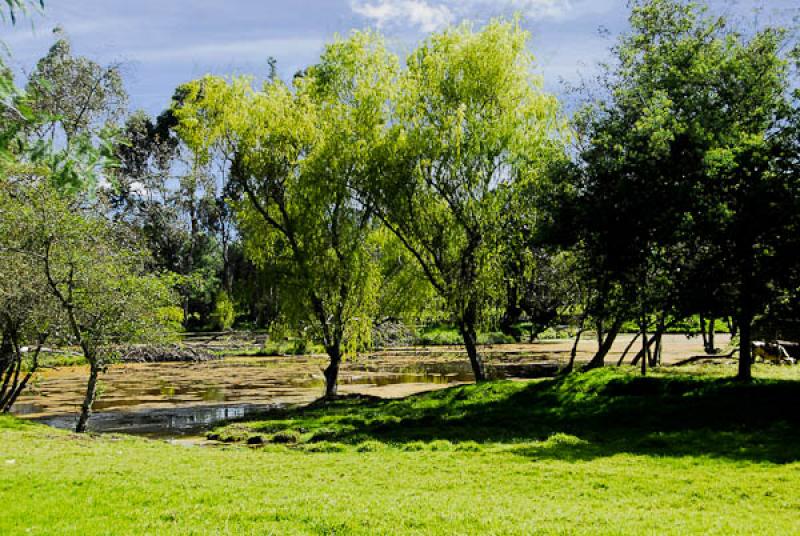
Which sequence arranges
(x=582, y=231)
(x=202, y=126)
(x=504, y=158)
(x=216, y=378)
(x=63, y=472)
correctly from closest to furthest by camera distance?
1. (x=63, y=472)
2. (x=582, y=231)
3. (x=504, y=158)
4. (x=202, y=126)
5. (x=216, y=378)

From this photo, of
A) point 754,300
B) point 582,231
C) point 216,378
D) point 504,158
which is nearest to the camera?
point 754,300

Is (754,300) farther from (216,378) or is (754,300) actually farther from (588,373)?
(216,378)

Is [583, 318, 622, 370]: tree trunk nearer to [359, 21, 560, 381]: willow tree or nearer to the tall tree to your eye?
the tall tree

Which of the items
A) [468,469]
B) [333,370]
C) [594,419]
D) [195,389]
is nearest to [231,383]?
[195,389]

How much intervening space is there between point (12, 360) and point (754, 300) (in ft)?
73.3

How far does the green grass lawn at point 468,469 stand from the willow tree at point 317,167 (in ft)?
20.9

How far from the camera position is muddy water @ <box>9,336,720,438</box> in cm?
2608

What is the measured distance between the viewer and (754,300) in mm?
18922

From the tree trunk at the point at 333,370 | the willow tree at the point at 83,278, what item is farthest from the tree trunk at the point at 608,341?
the willow tree at the point at 83,278

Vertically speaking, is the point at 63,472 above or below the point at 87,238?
below

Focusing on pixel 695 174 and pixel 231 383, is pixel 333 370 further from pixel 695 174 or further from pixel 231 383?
pixel 695 174

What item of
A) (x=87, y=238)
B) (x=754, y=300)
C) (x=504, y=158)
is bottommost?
(x=754, y=300)

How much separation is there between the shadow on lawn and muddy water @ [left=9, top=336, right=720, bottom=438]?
5.79 metres

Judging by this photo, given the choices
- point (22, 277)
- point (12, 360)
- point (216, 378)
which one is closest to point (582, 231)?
point (22, 277)
